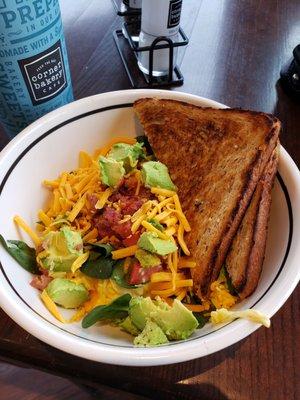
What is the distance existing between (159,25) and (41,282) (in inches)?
31.9

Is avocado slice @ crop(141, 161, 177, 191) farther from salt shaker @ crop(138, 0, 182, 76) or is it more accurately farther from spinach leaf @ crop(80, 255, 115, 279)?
salt shaker @ crop(138, 0, 182, 76)

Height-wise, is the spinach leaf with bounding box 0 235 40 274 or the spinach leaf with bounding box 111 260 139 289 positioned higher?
the spinach leaf with bounding box 0 235 40 274

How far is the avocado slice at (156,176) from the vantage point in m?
0.89

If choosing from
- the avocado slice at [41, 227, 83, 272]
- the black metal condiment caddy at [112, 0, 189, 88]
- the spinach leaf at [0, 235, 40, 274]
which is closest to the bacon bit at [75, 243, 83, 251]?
A: the avocado slice at [41, 227, 83, 272]

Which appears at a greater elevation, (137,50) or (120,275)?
(137,50)

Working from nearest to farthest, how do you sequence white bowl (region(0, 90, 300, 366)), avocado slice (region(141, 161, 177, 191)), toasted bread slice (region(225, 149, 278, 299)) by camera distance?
1. white bowl (region(0, 90, 300, 366))
2. toasted bread slice (region(225, 149, 278, 299))
3. avocado slice (region(141, 161, 177, 191))

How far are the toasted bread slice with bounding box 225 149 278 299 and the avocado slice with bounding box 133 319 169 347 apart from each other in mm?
168

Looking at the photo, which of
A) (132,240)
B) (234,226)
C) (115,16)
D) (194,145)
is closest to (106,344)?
(132,240)

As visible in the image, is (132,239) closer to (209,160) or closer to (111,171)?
(111,171)

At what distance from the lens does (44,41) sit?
2.89ft

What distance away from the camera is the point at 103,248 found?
0.83m

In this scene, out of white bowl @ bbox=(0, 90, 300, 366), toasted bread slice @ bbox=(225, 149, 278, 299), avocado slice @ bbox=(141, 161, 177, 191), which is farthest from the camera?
avocado slice @ bbox=(141, 161, 177, 191)

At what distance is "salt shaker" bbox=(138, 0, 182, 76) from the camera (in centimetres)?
115

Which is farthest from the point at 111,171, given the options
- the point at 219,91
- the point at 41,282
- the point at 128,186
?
the point at 219,91
